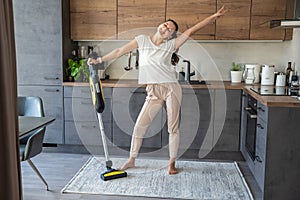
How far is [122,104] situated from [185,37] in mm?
1064

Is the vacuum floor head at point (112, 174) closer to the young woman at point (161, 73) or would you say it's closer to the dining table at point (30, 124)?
the young woman at point (161, 73)

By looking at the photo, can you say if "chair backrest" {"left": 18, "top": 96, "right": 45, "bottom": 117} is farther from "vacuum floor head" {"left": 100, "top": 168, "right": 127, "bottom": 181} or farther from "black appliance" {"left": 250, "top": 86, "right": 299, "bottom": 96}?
"black appliance" {"left": 250, "top": 86, "right": 299, "bottom": 96}

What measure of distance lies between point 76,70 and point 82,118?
1.84 ft

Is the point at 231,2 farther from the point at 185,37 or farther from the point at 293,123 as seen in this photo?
the point at 293,123

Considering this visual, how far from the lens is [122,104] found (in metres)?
3.82

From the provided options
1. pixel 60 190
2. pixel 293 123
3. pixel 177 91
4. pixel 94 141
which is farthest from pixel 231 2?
pixel 60 190

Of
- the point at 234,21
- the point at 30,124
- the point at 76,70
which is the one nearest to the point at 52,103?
the point at 76,70

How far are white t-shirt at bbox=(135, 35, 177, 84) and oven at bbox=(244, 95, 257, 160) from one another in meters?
0.79

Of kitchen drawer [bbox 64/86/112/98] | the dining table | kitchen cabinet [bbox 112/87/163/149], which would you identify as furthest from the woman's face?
the dining table

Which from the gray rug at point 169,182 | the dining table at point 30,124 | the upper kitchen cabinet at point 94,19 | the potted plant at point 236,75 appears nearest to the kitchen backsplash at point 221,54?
the potted plant at point 236,75

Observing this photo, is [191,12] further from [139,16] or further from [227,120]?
[227,120]

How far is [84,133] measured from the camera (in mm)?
3941

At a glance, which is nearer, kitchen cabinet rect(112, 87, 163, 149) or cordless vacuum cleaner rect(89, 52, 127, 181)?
cordless vacuum cleaner rect(89, 52, 127, 181)

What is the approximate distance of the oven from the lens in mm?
3066
